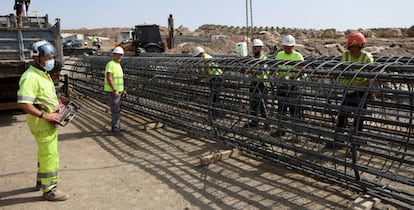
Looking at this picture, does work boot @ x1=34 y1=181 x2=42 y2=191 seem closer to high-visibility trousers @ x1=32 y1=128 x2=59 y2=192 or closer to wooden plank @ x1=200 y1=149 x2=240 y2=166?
high-visibility trousers @ x1=32 y1=128 x2=59 y2=192

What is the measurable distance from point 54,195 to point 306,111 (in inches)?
151

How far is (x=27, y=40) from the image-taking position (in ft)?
30.0

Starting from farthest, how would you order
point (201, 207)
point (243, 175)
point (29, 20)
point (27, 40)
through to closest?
point (29, 20), point (27, 40), point (243, 175), point (201, 207)

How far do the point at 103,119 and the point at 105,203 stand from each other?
5284 millimetres

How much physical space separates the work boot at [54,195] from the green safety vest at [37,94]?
802 millimetres

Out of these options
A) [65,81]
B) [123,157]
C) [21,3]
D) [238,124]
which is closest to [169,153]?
[123,157]

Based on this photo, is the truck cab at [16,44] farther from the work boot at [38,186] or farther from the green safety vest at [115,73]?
the work boot at [38,186]

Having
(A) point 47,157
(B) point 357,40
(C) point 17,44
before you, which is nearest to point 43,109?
(A) point 47,157

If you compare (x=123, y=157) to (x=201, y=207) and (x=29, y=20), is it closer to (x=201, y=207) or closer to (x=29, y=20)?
(x=201, y=207)

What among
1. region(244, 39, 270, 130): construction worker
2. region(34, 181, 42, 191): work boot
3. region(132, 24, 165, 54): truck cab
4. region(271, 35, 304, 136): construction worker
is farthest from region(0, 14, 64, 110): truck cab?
region(132, 24, 165, 54): truck cab

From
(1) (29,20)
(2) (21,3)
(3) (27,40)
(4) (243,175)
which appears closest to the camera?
(4) (243,175)

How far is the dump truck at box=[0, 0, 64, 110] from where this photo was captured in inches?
346

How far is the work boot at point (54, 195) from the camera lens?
4480 millimetres

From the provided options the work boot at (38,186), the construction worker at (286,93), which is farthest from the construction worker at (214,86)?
the work boot at (38,186)
